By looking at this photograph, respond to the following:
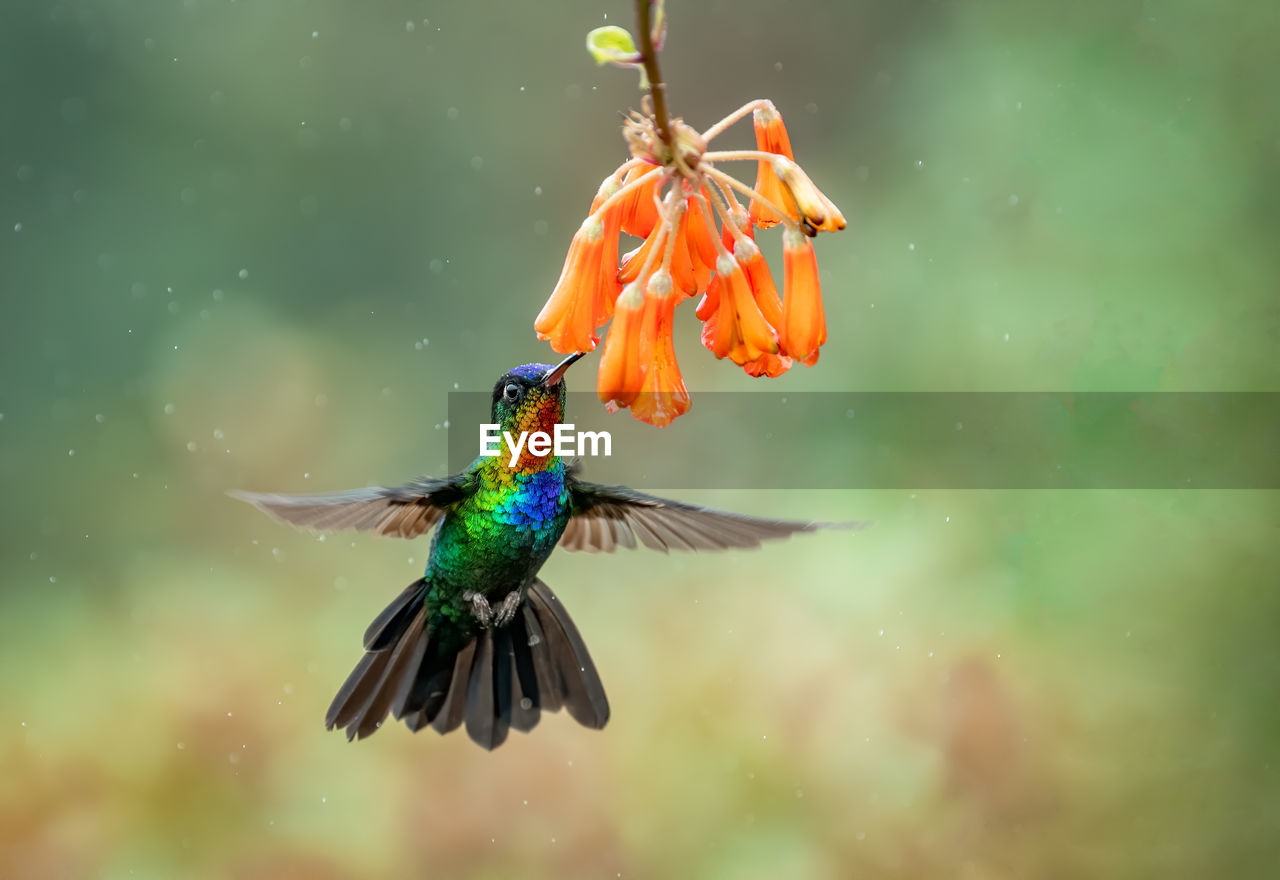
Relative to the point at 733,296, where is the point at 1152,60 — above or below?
above

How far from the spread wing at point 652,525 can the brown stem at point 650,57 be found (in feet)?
2.07

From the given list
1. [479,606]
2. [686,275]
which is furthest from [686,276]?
[479,606]

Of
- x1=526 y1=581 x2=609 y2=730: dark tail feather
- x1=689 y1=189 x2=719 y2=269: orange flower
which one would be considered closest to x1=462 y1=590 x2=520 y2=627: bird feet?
x1=526 y1=581 x2=609 y2=730: dark tail feather

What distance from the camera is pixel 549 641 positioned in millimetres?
2643

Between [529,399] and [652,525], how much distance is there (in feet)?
1.10

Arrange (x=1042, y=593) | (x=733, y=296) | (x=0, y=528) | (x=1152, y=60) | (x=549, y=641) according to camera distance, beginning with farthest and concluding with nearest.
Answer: (x=0, y=528) → (x=1152, y=60) → (x=1042, y=593) → (x=549, y=641) → (x=733, y=296)

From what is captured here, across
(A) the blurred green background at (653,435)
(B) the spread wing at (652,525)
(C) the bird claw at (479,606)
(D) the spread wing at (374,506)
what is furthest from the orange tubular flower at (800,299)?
(A) the blurred green background at (653,435)

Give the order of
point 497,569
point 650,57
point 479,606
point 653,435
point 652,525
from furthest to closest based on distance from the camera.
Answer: point 653,435 < point 479,606 < point 497,569 < point 652,525 < point 650,57

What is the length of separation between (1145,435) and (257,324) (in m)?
3.54

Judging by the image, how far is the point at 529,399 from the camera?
211cm

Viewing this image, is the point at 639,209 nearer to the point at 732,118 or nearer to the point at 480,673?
the point at 732,118

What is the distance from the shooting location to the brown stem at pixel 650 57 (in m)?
1.17

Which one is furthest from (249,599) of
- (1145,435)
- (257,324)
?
(1145,435)

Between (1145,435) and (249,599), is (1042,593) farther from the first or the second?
(249,599)
